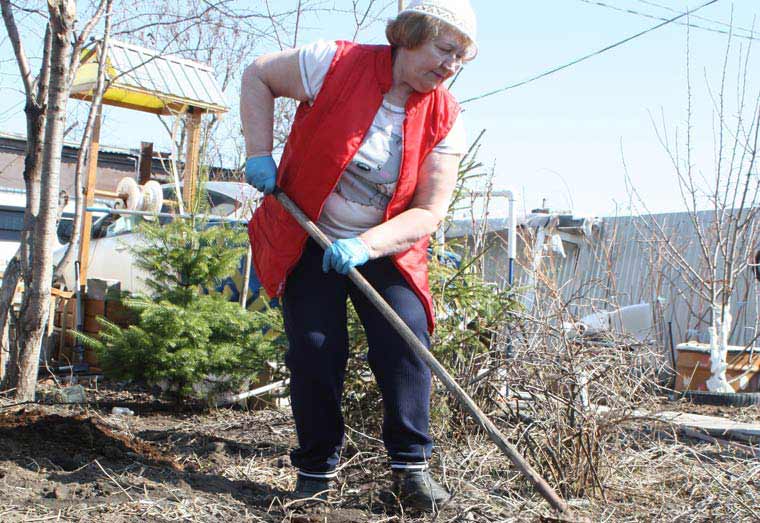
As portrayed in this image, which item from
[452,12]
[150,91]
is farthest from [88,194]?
[452,12]

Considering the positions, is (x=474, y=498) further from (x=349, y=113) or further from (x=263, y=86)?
(x=263, y=86)

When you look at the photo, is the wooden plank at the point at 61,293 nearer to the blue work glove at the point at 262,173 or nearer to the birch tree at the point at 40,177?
the birch tree at the point at 40,177

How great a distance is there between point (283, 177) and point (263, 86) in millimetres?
336

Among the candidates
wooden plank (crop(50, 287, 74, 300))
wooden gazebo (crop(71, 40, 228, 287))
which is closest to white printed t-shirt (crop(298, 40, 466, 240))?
wooden plank (crop(50, 287, 74, 300))

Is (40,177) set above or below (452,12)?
below

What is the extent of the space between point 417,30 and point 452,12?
130 millimetres

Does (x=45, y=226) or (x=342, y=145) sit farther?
(x=45, y=226)

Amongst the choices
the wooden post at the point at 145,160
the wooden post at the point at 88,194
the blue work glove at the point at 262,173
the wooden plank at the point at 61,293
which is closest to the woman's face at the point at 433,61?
the blue work glove at the point at 262,173

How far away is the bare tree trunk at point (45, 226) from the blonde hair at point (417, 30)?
2207 millimetres

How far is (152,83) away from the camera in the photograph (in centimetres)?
721

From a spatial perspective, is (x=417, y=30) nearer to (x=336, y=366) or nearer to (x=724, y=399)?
(x=336, y=366)

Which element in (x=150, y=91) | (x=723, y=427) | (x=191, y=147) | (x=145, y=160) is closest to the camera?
(x=723, y=427)

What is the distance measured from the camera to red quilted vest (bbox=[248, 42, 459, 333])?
2938 mm

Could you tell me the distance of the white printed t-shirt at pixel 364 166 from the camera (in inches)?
117
